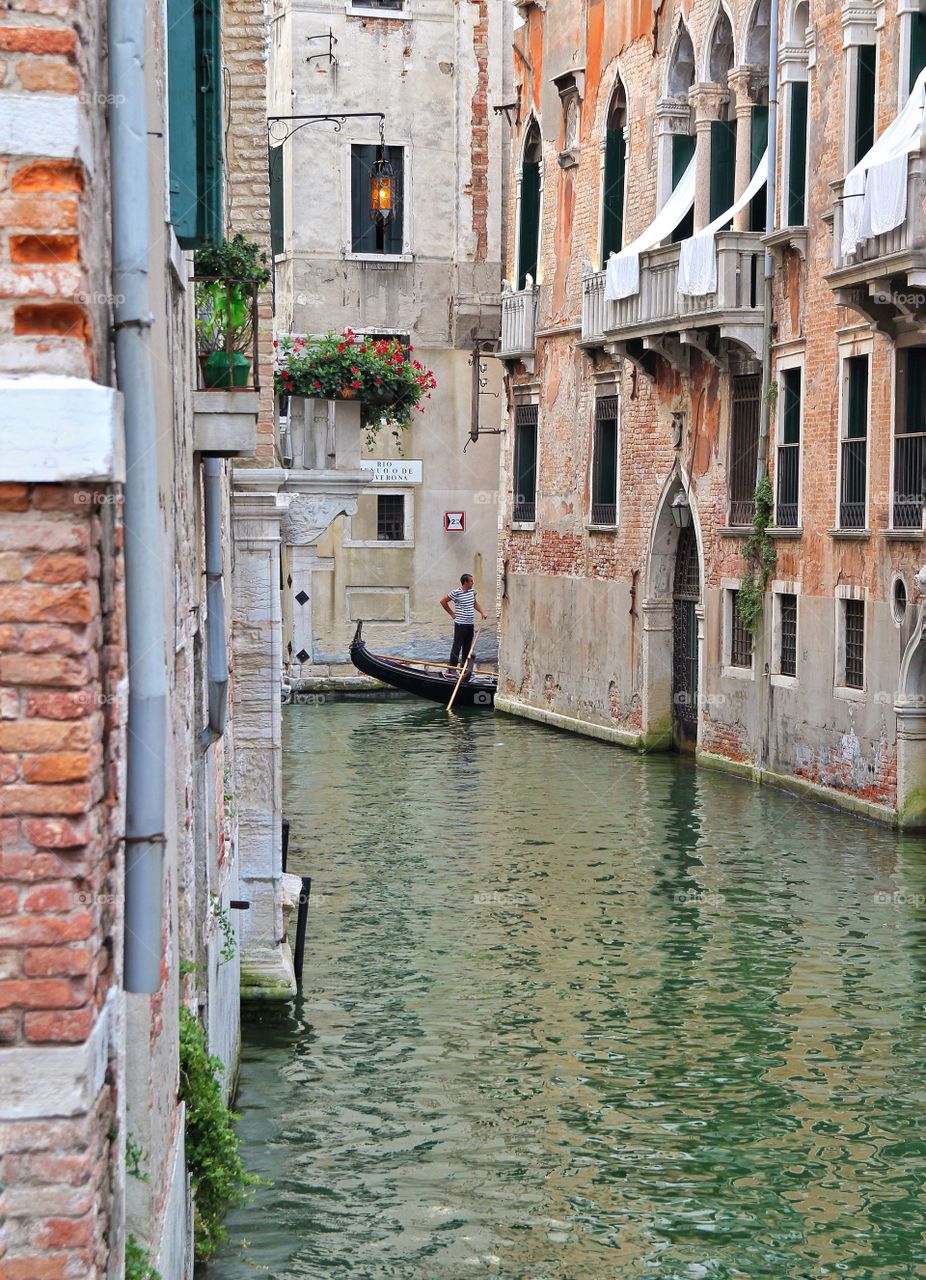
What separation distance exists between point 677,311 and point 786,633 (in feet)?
11.2

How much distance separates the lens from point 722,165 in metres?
20.5

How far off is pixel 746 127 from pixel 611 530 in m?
5.01

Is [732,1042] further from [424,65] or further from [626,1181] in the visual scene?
[424,65]

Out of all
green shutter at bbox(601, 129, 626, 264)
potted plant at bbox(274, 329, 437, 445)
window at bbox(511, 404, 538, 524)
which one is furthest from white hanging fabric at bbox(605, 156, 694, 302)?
potted plant at bbox(274, 329, 437, 445)

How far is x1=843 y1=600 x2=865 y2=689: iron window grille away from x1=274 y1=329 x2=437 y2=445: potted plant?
4264 mm

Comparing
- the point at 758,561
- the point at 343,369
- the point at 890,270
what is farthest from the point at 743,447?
the point at 343,369

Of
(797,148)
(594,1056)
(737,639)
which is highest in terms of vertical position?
(797,148)

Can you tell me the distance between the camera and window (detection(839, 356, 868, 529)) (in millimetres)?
17312

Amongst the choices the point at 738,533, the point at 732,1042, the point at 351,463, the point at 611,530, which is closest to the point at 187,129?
the point at 732,1042

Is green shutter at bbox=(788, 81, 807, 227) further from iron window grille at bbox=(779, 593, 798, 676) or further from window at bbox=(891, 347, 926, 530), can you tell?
iron window grille at bbox=(779, 593, 798, 676)

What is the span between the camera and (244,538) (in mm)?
9703

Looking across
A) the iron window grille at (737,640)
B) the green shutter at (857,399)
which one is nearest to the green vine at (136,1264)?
the green shutter at (857,399)

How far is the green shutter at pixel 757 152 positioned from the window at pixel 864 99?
217cm

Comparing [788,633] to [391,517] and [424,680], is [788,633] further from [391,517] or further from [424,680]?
[391,517]
